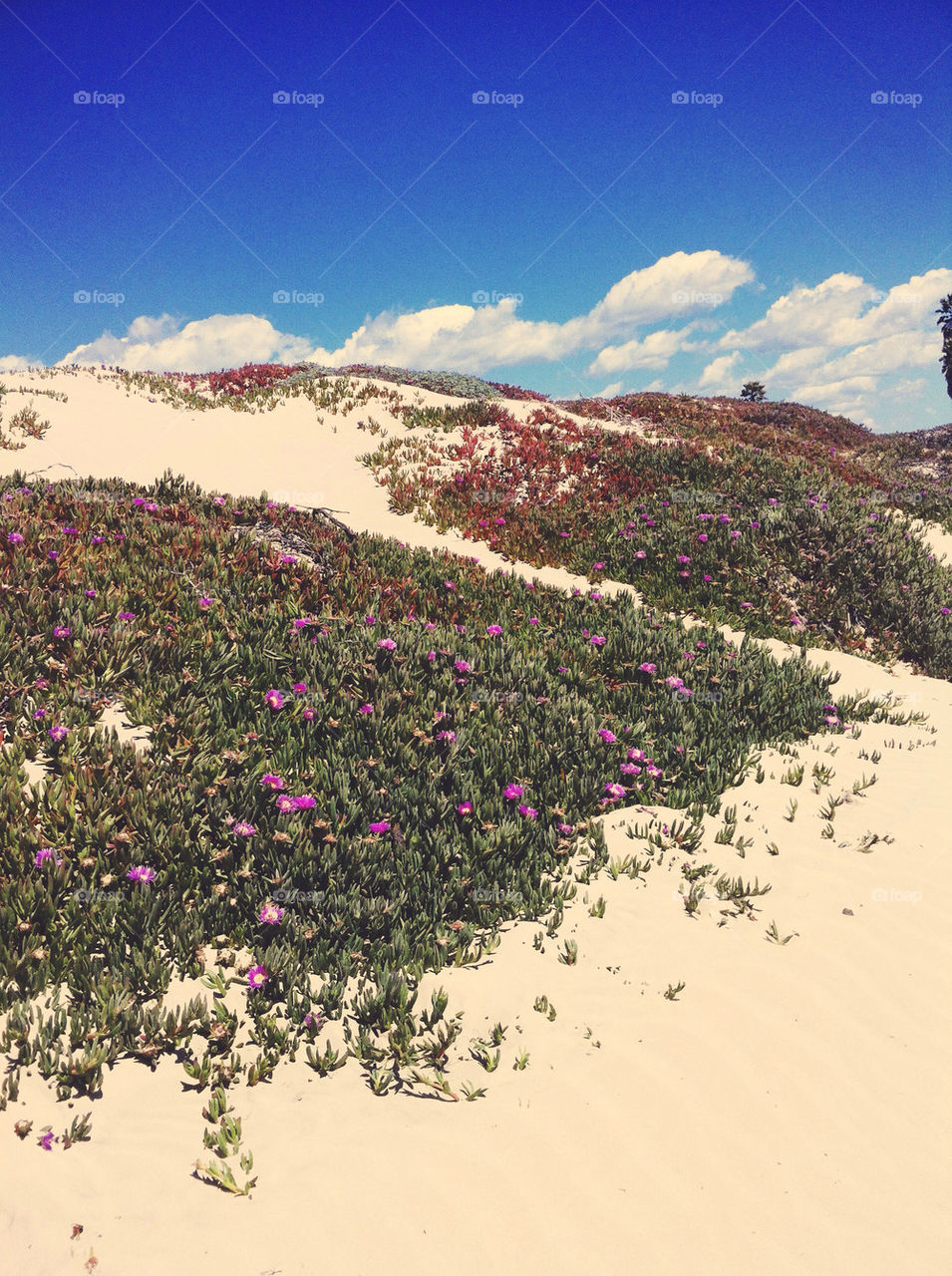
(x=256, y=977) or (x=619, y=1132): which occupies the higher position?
(x=256, y=977)

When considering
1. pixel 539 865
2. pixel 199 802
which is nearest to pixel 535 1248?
pixel 539 865

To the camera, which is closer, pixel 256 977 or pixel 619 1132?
pixel 619 1132

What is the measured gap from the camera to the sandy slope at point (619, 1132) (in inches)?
99.2

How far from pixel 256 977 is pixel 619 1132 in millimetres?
1921

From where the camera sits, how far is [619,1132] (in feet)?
9.84

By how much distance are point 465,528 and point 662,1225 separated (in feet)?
41.6

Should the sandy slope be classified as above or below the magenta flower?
below

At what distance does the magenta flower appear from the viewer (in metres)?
3.50

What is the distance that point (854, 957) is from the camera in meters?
4.11

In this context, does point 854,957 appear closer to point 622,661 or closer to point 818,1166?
point 818,1166

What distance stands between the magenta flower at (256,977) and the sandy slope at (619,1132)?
1.43 ft

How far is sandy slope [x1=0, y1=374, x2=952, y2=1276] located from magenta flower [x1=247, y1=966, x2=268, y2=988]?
0.44m

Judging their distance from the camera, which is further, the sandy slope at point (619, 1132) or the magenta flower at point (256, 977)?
the magenta flower at point (256, 977)

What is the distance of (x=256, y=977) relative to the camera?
353 cm
